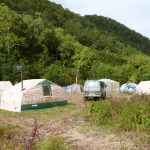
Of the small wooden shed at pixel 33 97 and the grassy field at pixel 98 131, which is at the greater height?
the small wooden shed at pixel 33 97

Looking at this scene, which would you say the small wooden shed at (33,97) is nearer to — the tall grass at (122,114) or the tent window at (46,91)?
the tent window at (46,91)

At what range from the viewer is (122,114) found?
56.8ft

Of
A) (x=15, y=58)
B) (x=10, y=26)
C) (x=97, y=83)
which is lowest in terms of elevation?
(x=97, y=83)

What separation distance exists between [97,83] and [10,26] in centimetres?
5463

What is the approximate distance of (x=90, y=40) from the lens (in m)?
152

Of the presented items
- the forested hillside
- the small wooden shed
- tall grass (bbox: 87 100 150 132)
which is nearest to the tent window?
the small wooden shed

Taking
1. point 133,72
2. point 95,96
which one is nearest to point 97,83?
point 95,96

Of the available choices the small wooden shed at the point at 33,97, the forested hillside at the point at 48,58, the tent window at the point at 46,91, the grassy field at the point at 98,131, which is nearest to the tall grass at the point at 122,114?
the grassy field at the point at 98,131

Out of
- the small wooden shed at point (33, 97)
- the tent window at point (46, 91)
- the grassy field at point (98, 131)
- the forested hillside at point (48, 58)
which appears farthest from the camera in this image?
the forested hillside at point (48, 58)

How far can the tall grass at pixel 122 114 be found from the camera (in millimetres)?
16241

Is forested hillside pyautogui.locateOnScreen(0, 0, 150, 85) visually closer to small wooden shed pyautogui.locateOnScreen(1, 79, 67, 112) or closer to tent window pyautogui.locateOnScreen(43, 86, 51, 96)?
small wooden shed pyautogui.locateOnScreen(1, 79, 67, 112)

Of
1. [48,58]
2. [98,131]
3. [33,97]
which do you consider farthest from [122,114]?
[48,58]

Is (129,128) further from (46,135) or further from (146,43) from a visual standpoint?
(146,43)

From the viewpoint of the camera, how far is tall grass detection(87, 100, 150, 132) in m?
16.2
